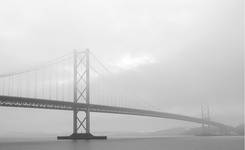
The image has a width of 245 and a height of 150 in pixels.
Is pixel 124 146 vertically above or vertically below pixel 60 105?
below

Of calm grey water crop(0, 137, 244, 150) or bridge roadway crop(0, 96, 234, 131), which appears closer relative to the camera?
calm grey water crop(0, 137, 244, 150)

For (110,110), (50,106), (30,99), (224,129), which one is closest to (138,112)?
(110,110)

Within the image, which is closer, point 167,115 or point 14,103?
point 14,103

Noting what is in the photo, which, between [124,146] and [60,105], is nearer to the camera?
[124,146]

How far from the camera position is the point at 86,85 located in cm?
5838

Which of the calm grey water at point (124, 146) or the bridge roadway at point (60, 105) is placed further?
the bridge roadway at point (60, 105)

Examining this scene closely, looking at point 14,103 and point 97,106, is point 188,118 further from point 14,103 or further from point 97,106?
point 14,103

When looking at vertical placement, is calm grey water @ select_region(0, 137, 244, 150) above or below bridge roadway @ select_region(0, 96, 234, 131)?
below

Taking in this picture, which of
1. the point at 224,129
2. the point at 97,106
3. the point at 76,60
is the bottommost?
the point at 224,129

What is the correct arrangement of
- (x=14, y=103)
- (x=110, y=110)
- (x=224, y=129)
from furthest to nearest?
1. (x=224, y=129)
2. (x=110, y=110)
3. (x=14, y=103)

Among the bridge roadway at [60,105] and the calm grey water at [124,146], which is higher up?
the bridge roadway at [60,105]

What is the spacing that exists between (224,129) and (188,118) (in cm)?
4041

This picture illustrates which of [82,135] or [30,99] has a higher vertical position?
[30,99]

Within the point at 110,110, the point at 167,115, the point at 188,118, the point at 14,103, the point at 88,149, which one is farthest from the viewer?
the point at 188,118
